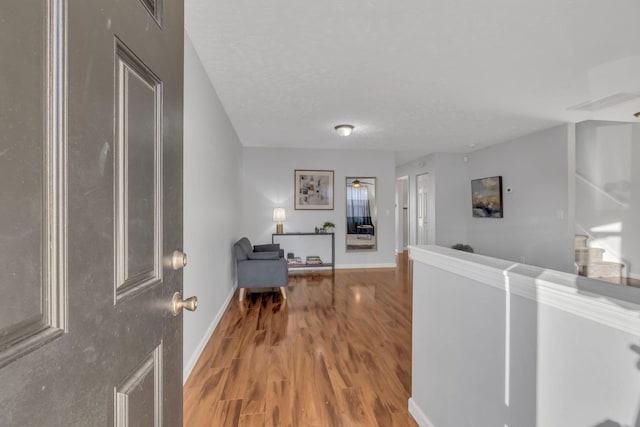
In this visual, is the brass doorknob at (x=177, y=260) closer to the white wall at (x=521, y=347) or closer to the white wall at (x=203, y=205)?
the white wall at (x=521, y=347)

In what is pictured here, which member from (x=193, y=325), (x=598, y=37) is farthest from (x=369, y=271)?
(x=598, y=37)

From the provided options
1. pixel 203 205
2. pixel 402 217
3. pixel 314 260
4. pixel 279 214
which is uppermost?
pixel 203 205

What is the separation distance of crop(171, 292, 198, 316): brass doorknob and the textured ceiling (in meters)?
1.80

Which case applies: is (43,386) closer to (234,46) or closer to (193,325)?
(193,325)

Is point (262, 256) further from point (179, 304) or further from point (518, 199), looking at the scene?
point (518, 199)

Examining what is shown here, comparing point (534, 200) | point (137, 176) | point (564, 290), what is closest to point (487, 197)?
point (534, 200)

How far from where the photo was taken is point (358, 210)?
800 centimetres

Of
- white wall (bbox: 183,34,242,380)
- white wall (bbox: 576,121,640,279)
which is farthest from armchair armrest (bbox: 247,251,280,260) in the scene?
white wall (bbox: 576,121,640,279)

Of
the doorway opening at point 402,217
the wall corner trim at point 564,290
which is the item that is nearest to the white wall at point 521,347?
the wall corner trim at point 564,290

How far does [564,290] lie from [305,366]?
1883 millimetres

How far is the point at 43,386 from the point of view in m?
0.38

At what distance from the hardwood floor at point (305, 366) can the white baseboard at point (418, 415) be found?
0.04 m

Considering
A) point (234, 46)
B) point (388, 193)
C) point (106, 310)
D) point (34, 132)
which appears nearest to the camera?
point (34, 132)

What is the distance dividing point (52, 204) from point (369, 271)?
5693mm
